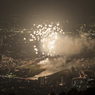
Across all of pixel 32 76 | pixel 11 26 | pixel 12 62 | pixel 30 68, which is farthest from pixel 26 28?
pixel 32 76

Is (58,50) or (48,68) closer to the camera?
(48,68)

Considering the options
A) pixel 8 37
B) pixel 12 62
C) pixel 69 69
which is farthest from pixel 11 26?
pixel 69 69

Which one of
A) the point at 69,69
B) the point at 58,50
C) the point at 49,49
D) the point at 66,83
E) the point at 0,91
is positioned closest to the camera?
the point at 0,91

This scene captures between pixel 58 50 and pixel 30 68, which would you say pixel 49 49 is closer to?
pixel 58 50

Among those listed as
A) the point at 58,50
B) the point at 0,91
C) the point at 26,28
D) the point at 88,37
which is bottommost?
the point at 0,91

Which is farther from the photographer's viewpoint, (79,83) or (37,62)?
(37,62)

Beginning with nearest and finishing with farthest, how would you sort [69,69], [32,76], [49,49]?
1. [32,76]
2. [69,69]
3. [49,49]

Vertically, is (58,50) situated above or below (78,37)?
below

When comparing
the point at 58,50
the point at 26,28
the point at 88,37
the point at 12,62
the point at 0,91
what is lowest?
the point at 0,91

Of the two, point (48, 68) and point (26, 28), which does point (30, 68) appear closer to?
point (48, 68)
